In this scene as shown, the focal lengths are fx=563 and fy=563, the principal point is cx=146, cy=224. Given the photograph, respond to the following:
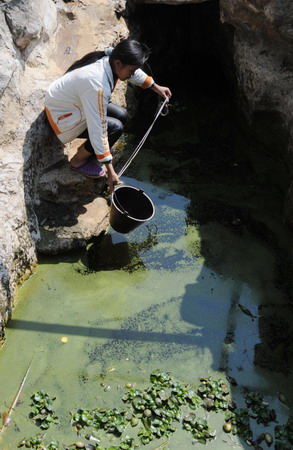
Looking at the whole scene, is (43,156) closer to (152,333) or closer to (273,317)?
(152,333)

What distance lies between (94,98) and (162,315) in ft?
6.57

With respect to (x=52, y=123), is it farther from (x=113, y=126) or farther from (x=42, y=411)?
(x=42, y=411)

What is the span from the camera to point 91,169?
5.66 m

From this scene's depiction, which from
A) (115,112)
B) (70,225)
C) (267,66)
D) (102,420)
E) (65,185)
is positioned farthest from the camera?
(267,66)

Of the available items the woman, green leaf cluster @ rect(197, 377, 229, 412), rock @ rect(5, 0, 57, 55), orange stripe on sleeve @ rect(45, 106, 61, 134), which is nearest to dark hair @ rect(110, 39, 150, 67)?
the woman

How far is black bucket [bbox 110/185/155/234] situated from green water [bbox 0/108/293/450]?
1.04 feet

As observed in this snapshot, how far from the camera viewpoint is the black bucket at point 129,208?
5125 millimetres

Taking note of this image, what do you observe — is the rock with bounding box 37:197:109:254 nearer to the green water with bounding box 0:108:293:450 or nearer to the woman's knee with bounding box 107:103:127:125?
the green water with bounding box 0:108:293:450

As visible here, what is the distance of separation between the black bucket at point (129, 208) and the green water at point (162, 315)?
0.32m

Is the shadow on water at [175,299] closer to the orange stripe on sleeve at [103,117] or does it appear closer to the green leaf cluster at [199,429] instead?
the green leaf cluster at [199,429]

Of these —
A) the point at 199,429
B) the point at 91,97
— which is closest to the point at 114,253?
the point at 91,97

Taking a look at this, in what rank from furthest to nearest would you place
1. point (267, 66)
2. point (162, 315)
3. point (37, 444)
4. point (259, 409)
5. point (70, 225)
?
point (267, 66), point (70, 225), point (162, 315), point (259, 409), point (37, 444)

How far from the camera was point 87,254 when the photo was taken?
17.9 ft

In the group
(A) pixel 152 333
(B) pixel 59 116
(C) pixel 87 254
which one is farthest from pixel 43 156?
(A) pixel 152 333
